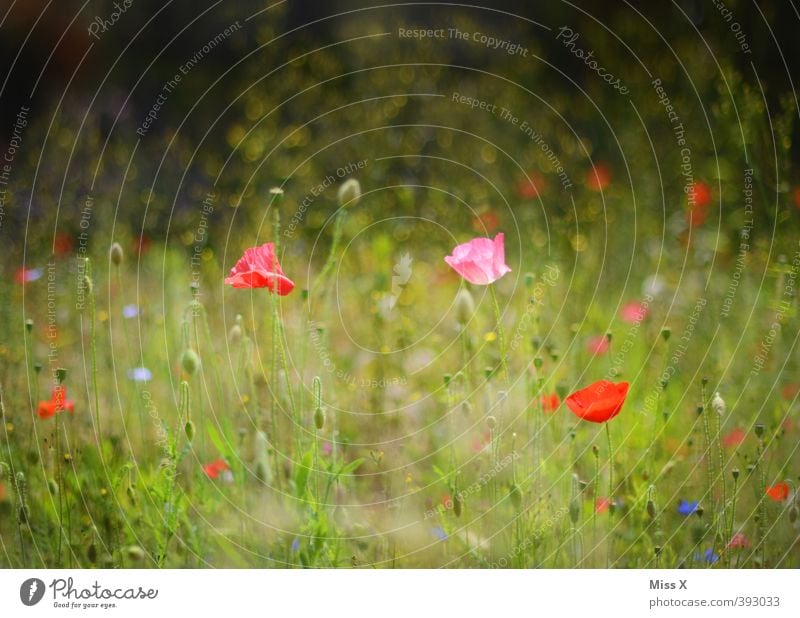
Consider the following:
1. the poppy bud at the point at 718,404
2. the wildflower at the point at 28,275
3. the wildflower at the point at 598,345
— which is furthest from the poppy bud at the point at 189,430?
the poppy bud at the point at 718,404

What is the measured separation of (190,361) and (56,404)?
17 cm

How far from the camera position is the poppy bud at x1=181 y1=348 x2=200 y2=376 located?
1.02 metres

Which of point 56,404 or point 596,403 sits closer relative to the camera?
point 596,403

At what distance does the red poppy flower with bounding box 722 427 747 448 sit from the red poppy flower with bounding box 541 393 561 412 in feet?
0.69

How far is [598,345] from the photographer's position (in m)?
1.09

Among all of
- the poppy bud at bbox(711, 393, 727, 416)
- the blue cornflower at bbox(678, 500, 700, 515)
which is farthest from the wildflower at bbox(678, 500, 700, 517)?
the poppy bud at bbox(711, 393, 727, 416)

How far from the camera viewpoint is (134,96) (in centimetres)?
110

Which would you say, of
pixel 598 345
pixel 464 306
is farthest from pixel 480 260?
pixel 598 345

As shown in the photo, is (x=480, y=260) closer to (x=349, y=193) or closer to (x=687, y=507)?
(x=349, y=193)

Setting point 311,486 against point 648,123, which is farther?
point 648,123

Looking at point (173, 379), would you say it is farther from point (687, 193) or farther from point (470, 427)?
point (687, 193)

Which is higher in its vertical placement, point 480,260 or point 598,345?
point 480,260
